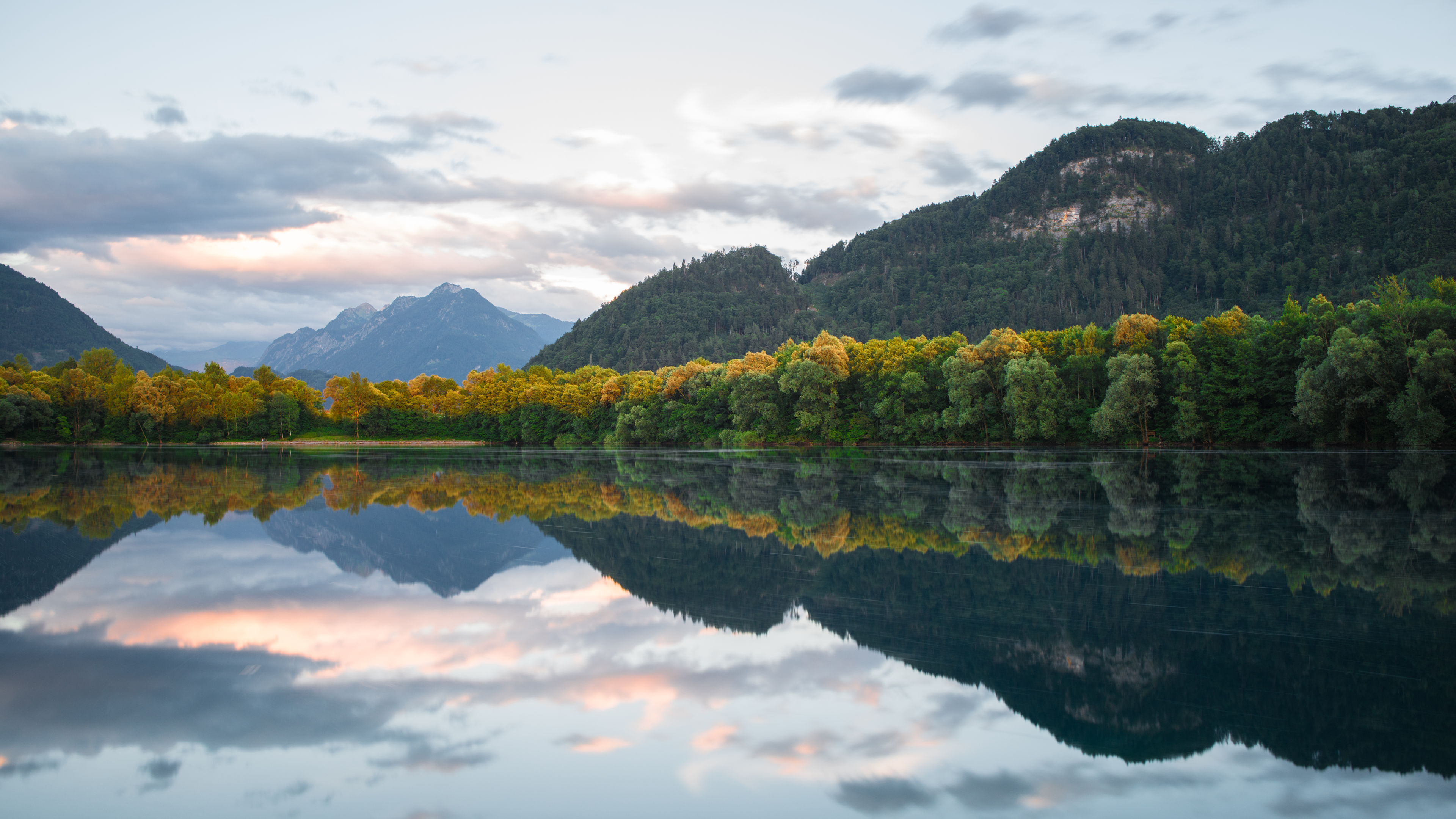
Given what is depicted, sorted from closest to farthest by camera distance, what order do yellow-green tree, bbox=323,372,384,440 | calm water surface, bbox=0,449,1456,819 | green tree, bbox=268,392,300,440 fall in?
calm water surface, bbox=0,449,1456,819
green tree, bbox=268,392,300,440
yellow-green tree, bbox=323,372,384,440

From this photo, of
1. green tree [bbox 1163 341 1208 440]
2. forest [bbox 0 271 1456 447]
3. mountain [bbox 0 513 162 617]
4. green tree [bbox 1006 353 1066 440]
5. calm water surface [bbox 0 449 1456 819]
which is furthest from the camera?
green tree [bbox 1006 353 1066 440]

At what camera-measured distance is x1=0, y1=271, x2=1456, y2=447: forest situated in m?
45.9

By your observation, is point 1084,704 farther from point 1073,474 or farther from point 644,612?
point 1073,474

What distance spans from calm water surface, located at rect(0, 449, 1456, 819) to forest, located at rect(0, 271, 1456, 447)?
115 ft

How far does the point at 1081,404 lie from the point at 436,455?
47414 mm

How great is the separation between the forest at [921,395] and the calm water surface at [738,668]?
1383 inches

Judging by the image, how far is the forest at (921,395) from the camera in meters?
45.9

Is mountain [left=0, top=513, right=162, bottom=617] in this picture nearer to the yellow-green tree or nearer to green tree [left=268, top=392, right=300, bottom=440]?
the yellow-green tree

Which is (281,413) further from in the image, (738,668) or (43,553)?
(738,668)

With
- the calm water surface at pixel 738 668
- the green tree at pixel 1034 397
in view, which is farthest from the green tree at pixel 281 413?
the calm water surface at pixel 738 668

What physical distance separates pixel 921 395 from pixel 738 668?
62.5 meters

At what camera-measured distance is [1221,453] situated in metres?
47.1

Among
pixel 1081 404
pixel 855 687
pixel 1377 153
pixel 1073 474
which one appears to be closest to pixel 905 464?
pixel 1073 474

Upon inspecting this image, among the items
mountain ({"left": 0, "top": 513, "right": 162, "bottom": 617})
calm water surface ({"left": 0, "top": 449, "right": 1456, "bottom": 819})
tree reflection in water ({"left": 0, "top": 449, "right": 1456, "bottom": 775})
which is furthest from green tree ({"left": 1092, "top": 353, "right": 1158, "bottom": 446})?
mountain ({"left": 0, "top": 513, "right": 162, "bottom": 617})
